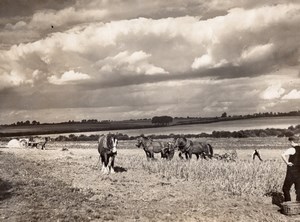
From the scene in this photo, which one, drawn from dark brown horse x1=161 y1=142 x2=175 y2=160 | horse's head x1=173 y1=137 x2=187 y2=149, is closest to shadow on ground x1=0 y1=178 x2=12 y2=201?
dark brown horse x1=161 y1=142 x2=175 y2=160

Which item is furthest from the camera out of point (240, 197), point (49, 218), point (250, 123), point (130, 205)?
point (250, 123)

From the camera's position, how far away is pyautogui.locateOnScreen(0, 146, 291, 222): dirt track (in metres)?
9.00

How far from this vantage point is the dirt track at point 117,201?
9.00m

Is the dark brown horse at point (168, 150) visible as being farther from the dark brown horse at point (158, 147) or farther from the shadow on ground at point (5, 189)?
the shadow on ground at point (5, 189)

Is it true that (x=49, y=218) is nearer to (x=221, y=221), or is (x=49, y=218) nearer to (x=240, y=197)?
(x=221, y=221)

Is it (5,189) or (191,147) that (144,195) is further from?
(191,147)

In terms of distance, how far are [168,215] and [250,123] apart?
23.5 m

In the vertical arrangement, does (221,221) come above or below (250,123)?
below

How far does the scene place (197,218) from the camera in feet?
29.3

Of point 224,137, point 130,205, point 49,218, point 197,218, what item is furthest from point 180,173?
point 224,137

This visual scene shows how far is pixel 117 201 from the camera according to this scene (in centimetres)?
1061

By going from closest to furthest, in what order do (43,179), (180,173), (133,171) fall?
(43,179), (180,173), (133,171)

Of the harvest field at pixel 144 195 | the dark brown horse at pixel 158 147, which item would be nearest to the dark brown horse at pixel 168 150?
the dark brown horse at pixel 158 147

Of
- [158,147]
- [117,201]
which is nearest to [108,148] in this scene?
[117,201]
